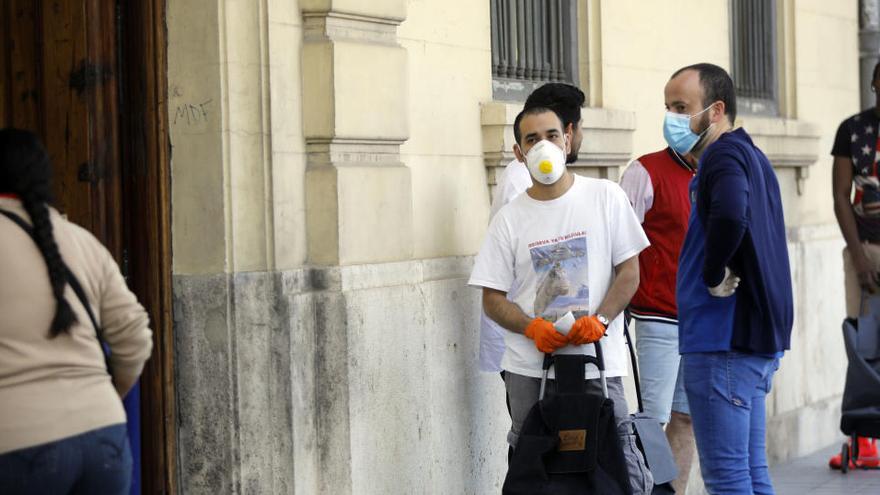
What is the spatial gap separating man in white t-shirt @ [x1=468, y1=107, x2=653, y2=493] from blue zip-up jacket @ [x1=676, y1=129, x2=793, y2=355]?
295 millimetres

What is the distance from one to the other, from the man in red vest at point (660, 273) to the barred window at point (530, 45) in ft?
3.11

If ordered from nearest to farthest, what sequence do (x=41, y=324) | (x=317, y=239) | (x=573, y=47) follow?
1. (x=41, y=324)
2. (x=317, y=239)
3. (x=573, y=47)

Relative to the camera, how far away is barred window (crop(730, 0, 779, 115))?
10.3 m

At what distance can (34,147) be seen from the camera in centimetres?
417

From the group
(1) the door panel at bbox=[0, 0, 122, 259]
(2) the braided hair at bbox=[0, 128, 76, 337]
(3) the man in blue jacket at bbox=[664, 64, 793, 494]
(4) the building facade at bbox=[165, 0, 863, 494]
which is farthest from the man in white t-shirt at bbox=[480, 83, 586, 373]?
(2) the braided hair at bbox=[0, 128, 76, 337]

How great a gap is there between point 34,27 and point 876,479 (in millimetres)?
5406

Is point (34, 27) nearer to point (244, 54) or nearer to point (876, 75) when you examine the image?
point (244, 54)

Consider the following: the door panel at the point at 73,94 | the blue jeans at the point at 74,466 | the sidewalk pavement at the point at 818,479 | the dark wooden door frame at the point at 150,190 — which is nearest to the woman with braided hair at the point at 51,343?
the blue jeans at the point at 74,466

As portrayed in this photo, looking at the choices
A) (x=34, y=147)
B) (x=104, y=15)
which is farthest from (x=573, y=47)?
(x=34, y=147)

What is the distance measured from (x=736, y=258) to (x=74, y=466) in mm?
2651

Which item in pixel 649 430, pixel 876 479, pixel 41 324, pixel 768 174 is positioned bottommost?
pixel 876 479

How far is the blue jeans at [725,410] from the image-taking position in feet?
18.6

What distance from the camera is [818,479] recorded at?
9305 mm

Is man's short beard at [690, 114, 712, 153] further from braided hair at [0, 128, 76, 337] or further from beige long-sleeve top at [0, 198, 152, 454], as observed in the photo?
braided hair at [0, 128, 76, 337]
